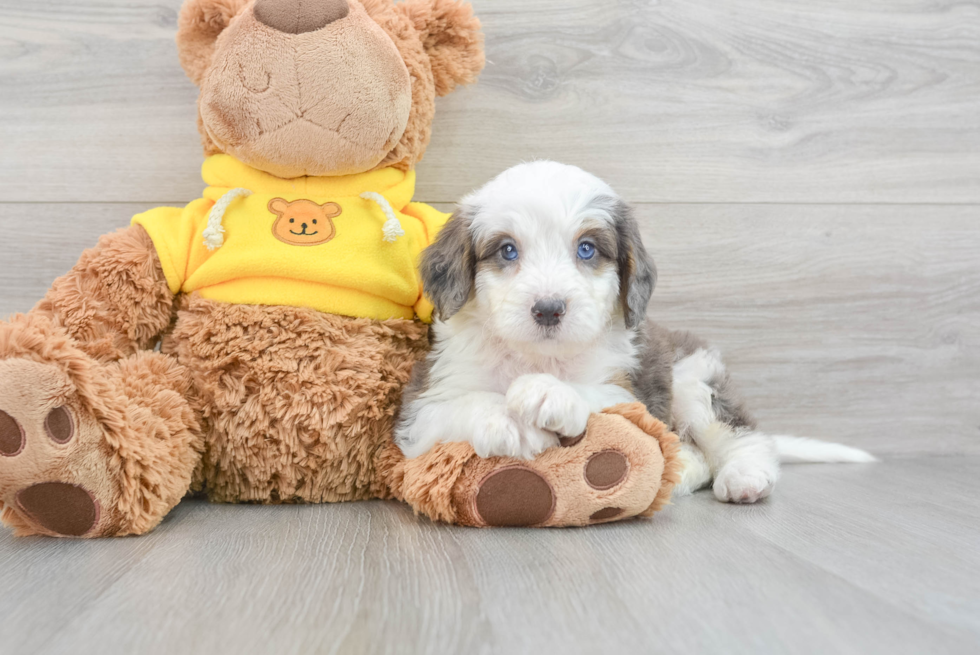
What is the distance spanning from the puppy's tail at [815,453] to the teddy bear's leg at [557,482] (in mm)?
A: 1035

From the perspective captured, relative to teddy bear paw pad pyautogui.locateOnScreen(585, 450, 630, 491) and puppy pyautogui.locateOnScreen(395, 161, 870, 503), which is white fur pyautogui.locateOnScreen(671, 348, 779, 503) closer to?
puppy pyautogui.locateOnScreen(395, 161, 870, 503)

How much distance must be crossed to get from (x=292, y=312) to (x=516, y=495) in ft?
2.41

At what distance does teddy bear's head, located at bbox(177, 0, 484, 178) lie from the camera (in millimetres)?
1824

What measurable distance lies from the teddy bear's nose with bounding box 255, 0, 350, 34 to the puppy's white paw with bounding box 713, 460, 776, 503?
1566 mm

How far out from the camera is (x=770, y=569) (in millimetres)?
1355

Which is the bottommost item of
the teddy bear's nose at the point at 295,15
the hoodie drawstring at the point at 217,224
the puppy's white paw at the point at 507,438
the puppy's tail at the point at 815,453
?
the puppy's tail at the point at 815,453

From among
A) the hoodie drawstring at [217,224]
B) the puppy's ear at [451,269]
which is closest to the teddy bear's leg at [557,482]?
the puppy's ear at [451,269]

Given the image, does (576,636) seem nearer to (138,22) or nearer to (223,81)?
(223,81)

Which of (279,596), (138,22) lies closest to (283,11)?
(138,22)

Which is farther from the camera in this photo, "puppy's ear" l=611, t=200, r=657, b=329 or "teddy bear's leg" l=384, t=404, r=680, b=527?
"puppy's ear" l=611, t=200, r=657, b=329

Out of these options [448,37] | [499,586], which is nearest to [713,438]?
[499,586]

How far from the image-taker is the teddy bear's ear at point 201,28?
196cm

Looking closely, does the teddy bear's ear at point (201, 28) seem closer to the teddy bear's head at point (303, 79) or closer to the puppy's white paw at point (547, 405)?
the teddy bear's head at point (303, 79)

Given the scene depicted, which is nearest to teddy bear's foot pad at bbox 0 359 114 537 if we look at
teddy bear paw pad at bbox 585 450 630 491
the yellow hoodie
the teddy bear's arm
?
the teddy bear's arm
